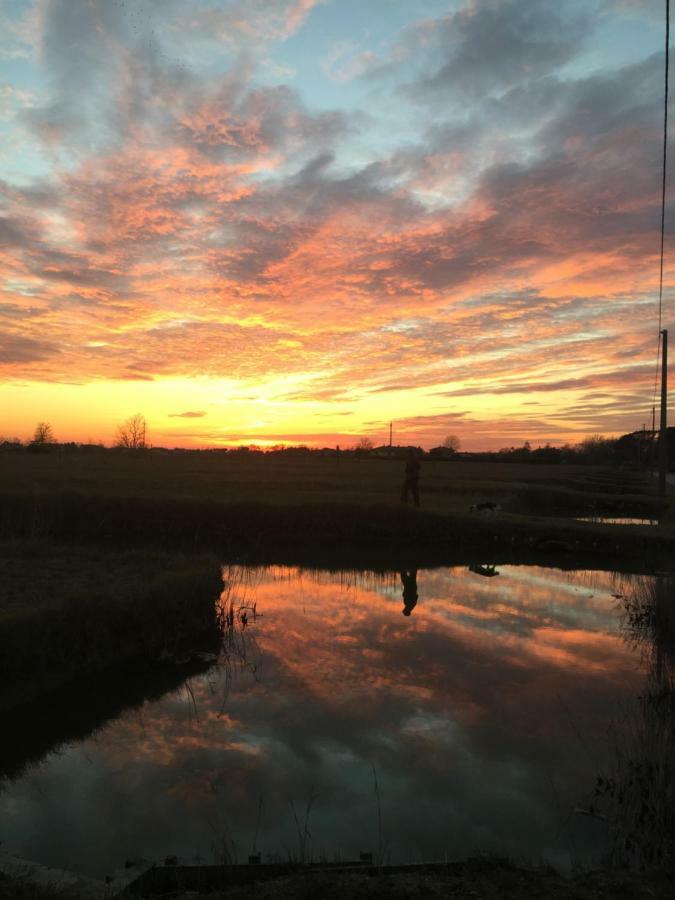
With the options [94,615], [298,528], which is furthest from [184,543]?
[94,615]

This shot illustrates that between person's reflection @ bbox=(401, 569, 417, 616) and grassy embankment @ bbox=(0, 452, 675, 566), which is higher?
grassy embankment @ bbox=(0, 452, 675, 566)

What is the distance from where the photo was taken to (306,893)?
4078mm

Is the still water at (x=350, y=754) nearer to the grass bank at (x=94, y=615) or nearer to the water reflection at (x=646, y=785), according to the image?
the water reflection at (x=646, y=785)

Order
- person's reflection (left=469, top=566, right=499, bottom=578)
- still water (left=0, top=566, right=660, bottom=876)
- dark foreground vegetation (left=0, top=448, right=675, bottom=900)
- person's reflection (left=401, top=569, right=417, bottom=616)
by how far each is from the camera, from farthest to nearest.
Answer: person's reflection (left=469, top=566, right=499, bottom=578)
person's reflection (left=401, top=569, right=417, bottom=616)
still water (left=0, top=566, right=660, bottom=876)
dark foreground vegetation (left=0, top=448, right=675, bottom=900)

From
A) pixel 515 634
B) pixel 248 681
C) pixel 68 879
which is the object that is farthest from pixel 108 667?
pixel 515 634

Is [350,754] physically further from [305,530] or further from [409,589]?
[305,530]

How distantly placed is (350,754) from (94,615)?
4740mm

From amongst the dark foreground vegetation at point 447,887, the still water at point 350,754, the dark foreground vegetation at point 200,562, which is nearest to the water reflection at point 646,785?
the dark foreground vegetation at point 200,562

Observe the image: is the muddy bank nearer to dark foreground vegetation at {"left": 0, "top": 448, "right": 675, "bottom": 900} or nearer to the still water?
dark foreground vegetation at {"left": 0, "top": 448, "right": 675, "bottom": 900}

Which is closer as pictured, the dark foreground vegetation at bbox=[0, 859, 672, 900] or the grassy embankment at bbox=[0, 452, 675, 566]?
the dark foreground vegetation at bbox=[0, 859, 672, 900]

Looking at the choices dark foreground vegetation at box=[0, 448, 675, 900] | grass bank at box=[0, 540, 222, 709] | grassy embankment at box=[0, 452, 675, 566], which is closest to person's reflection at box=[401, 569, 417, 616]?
dark foreground vegetation at box=[0, 448, 675, 900]

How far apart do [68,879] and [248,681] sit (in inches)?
210

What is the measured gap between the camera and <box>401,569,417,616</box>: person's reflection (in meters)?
14.9

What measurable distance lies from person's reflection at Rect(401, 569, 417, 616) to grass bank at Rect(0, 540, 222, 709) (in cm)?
446
